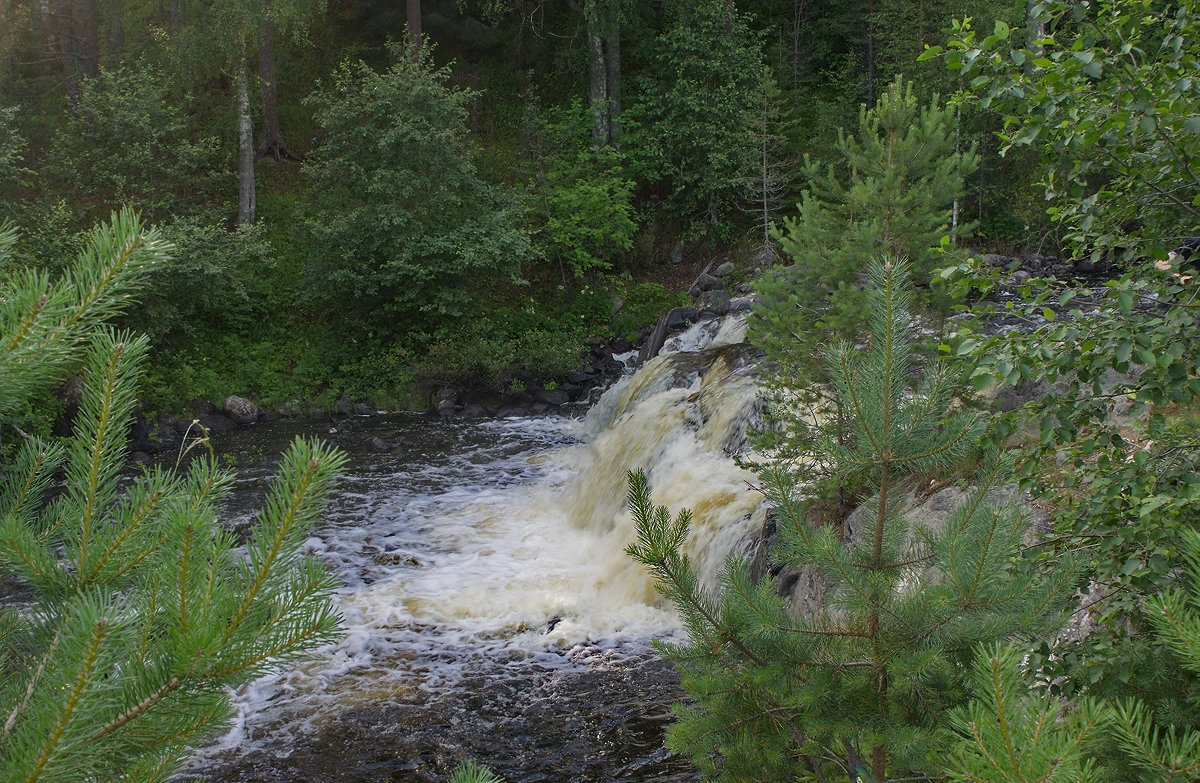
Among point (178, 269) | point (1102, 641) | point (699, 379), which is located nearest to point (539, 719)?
point (1102, 641)

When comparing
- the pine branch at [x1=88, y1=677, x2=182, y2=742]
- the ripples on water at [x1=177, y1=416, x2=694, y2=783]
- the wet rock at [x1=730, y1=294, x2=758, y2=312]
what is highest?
the pine branch at [x1=88, y1=677, x2=182, y2=742]

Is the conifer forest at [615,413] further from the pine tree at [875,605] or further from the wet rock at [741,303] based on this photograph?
the wet rock at [741,303]

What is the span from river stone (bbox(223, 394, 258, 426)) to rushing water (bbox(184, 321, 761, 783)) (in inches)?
57.9

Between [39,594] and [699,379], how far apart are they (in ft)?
40.9

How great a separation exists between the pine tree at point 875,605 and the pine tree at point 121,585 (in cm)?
130

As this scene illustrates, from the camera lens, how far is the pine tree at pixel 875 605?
270 cm

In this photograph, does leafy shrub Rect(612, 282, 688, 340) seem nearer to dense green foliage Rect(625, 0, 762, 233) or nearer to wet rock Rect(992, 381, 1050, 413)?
dense green foliage Rect(625, 0, 762, 233)

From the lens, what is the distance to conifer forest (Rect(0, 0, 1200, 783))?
1731 mm

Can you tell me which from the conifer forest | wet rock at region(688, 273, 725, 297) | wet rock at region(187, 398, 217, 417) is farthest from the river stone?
wet rock at region(688, 273, 725, 297)

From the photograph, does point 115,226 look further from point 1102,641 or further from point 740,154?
point 740,154

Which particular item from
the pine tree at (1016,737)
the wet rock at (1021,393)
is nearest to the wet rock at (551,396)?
the wet rock at (1021,393)

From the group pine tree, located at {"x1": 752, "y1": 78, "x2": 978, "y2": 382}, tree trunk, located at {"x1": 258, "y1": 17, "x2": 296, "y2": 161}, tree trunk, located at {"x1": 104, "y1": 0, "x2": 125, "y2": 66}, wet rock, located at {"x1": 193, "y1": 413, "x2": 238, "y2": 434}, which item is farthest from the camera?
tree trunk, located at {"x1": 258, "y1": 17, "x2": 296, "y2": 161}

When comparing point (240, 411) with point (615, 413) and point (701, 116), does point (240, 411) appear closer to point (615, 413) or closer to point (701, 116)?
point (615, 413)

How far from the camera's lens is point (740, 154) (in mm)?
21812
